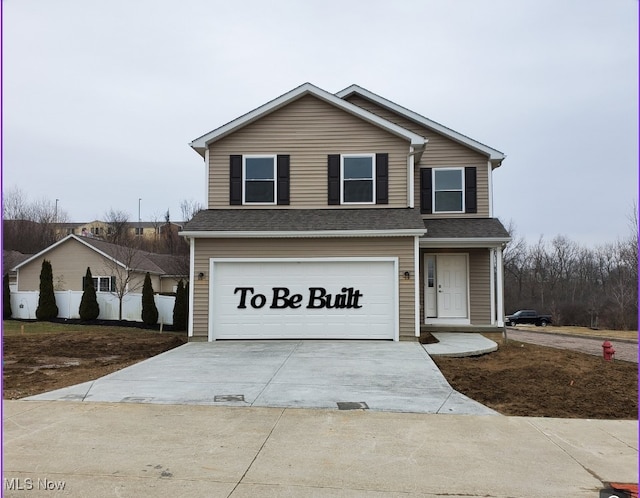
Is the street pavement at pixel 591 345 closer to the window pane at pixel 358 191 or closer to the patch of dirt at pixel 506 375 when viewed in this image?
the patch of dirt at pixel 506 375

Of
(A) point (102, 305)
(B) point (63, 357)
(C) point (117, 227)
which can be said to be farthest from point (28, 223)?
(B) point (63, 357)

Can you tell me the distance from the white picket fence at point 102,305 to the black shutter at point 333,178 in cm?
1078

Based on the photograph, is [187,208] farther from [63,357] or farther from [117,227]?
[63,357]

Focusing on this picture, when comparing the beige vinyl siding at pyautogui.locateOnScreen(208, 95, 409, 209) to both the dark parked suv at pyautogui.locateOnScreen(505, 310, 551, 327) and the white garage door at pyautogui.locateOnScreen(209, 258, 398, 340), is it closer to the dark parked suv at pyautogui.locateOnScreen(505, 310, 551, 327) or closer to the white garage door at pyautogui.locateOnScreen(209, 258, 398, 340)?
the white garage door at pyautogui.locateOnScreen(209, 258, 398, 340)

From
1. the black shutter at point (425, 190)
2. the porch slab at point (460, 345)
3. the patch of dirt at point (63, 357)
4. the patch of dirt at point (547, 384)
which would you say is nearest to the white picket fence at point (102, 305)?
the patch of dirt at point (63, 357)

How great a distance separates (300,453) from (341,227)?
8.29 m

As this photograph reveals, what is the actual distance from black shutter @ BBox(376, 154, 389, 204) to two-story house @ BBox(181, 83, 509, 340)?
0.03 m

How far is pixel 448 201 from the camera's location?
1519 cm

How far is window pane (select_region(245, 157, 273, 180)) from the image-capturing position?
45.7 feet

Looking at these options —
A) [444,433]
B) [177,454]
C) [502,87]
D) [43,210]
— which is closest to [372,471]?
[444,433]

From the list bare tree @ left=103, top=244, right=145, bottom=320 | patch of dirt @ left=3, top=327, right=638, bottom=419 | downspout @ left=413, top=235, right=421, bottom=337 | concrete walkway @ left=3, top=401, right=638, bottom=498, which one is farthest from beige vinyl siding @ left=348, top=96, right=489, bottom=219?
bare tree @ left=103, top=244, right=145, bottom=320

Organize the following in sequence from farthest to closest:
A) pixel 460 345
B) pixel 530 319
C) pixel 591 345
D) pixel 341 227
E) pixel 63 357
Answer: pixel 530 319, pixel 591 345, pixel 341 227, pixel 460 345, pixel 63 357

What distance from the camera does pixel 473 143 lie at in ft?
48.8

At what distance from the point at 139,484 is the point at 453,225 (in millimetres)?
12161
